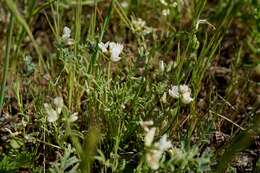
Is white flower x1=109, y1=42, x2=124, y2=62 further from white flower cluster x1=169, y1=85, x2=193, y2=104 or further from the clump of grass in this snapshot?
white flower cluster x1=169, y1=85, x2=193, y2=104

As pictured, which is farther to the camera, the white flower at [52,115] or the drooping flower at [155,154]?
the white flower at [52,115]

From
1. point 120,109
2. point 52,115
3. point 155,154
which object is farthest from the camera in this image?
point 120,109

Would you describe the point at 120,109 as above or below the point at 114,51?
below

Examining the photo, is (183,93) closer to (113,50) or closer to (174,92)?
(174,92)

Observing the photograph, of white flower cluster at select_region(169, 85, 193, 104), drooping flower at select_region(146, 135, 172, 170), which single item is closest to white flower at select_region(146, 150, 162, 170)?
drooping flower at select_region(146, 135, 172, 170)

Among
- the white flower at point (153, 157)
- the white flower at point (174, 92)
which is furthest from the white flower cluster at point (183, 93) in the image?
the white flower at point (153, 157)

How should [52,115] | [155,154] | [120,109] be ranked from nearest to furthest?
[155,154]
[52,115]
[120,109]

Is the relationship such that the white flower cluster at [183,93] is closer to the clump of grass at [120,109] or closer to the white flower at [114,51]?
the clump of grass at [120,109]

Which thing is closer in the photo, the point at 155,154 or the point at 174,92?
the point at 155,154

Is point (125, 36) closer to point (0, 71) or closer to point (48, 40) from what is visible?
point (48, 40)

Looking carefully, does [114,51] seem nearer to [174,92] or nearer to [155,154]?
[174,92]

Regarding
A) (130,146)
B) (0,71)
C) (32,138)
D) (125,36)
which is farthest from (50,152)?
(125,36)

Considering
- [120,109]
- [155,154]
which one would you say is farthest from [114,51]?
[155,154]
